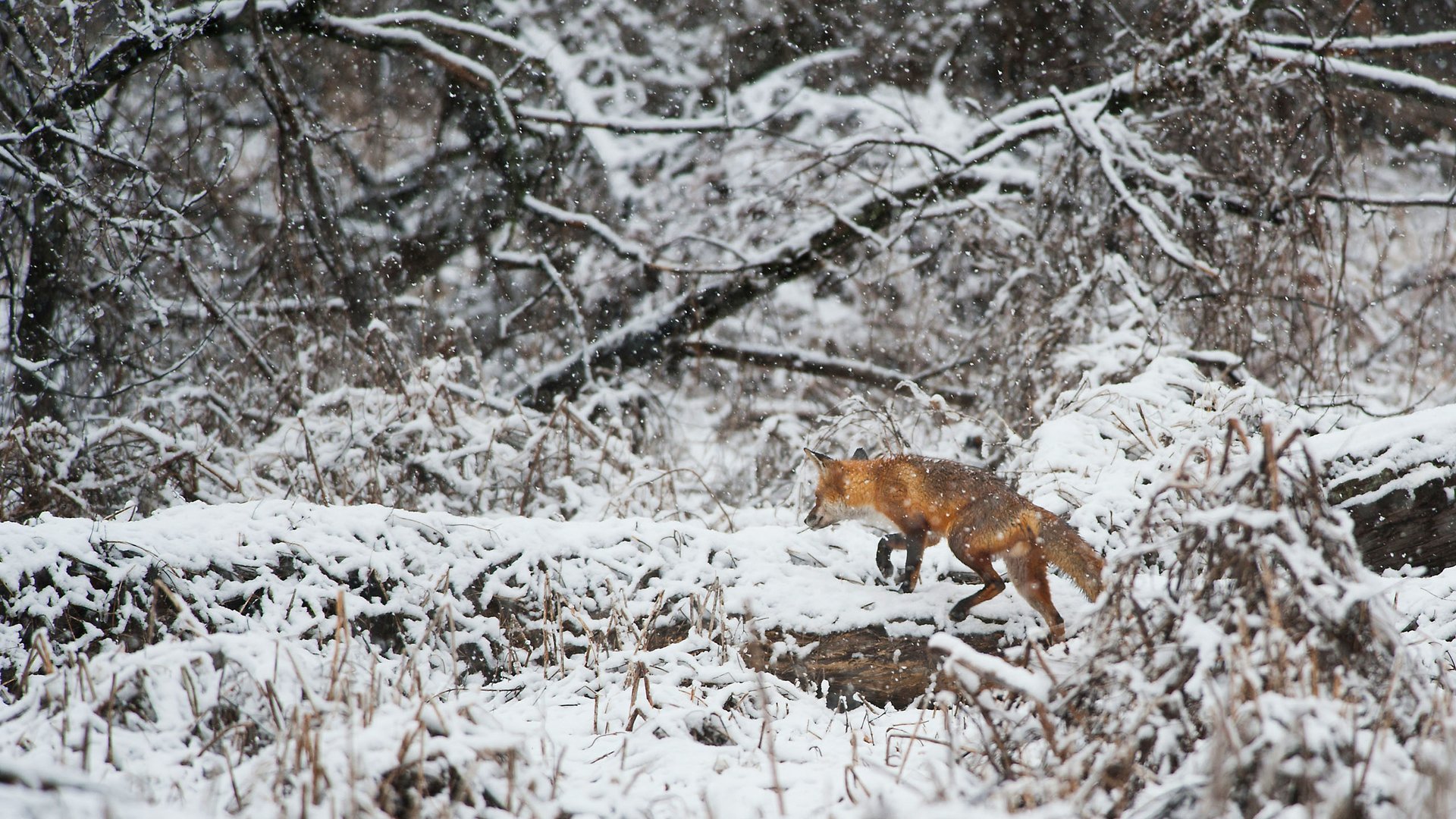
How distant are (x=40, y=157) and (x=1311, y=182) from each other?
889 cm

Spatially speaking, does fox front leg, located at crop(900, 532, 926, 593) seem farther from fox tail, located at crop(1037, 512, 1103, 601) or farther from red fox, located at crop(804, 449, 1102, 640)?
fox tail, located at crop(1037, 512, 1103, 601)

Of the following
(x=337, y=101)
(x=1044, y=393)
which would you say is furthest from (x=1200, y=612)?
(x=337, y=101)

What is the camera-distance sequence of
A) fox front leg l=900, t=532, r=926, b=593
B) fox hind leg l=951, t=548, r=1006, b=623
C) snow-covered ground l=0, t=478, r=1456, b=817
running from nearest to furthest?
snow-covered ground l=0, t=478, r=1456, b=817
fox hind leg l=951, t=548, r=1006, b=623
fox front leg l=900, t=532, r=926, b=593

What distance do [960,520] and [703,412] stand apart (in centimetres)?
763

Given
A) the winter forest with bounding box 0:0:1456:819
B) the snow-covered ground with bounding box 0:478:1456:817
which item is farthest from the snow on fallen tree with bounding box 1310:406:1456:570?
the snow-covered ground with bounding box 0:478:1456:817

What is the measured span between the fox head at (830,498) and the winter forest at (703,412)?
70mm

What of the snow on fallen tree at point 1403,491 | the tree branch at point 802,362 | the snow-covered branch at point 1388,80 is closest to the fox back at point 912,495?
the snow on fallen tree at point 1403,491

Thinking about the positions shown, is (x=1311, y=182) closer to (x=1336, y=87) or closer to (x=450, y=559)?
(x=1336, y=87)

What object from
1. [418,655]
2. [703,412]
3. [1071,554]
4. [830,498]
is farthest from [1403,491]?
[703,412]

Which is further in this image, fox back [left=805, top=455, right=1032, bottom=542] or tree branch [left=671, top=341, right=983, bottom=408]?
tree branch [left=671, top=341, right=983, bottom=408]

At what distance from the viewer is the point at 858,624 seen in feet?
13.7

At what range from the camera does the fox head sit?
521cm

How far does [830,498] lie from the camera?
17.3 feet

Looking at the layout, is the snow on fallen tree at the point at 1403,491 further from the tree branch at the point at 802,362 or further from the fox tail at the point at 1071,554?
the tree branch at the point at 802,362
